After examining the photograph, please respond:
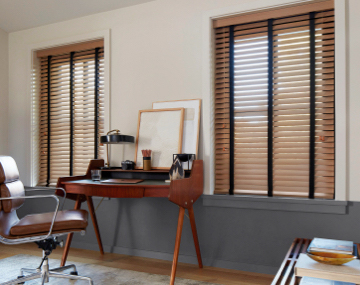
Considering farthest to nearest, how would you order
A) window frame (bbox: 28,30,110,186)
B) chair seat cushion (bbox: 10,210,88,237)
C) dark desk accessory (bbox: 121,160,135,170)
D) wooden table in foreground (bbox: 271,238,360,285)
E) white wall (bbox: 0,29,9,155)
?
white wall (bbox: 0,29,9,155) → window frame (bbox: 28,30,110,186) → dark desk accessory (bbox: 121,160,135,170) → chair seat cushion (bbox: 10,210,88,237) → wooden table in foreground (bbox: 271,238,360,285)

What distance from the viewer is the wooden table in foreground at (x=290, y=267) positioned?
151 centimetres

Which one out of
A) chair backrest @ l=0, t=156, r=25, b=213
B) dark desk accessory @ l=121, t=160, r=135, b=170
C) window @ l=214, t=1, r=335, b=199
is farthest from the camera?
dark desk accessory @ l=121, t=160, r=135, b=170

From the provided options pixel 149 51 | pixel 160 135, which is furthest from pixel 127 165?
pixel 149 51

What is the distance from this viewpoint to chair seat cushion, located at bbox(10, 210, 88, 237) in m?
2.31

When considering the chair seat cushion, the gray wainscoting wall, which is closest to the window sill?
the gray wainscoting wall

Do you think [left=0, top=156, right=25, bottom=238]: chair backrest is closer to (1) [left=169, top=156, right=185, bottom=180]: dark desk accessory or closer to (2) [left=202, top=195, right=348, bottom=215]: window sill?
(1) [left=169, top=156, right=185, bottom=180]: dark desk accessory

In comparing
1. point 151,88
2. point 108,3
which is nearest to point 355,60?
point 151,88

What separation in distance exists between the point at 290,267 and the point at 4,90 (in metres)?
3.96

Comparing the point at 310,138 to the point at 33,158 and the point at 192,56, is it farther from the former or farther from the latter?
the point at 33,158

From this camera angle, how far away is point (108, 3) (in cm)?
354

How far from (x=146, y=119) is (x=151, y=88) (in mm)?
328

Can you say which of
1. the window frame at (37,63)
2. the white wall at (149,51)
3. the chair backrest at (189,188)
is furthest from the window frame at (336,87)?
the window frame at (37,63)

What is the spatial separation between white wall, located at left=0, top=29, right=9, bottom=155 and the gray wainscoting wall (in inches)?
61.0

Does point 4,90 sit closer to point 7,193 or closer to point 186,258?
point 7,193
